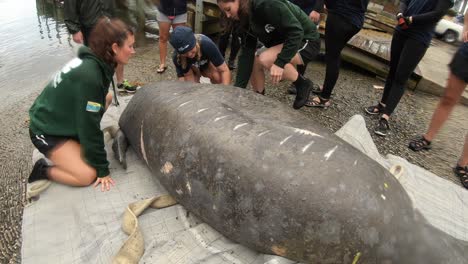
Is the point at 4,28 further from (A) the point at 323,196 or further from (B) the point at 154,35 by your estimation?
(A) the point at 323,196

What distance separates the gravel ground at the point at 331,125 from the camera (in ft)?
7.84

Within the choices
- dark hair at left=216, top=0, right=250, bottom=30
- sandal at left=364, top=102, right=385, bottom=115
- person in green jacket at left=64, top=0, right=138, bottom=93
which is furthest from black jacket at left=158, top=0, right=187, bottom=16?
sandal at left=364, top=102, right=385, bottom=115

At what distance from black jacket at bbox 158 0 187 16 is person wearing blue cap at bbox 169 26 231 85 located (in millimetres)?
1168

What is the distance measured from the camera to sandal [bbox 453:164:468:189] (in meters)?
2.90

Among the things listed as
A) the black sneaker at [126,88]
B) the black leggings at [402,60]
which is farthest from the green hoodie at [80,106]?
the black leggings at [402,60]

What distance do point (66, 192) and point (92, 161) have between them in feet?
0.90

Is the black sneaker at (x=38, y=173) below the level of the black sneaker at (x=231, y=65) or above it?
above

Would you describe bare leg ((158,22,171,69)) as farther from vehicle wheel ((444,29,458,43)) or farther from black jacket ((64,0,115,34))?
vehicle wheel ((444,29,458,43))

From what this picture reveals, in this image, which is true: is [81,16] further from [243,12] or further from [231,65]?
[231,65]

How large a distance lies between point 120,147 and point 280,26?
168 centimetres

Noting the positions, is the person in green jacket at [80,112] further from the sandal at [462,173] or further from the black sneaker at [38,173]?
the sandal at [462,173]

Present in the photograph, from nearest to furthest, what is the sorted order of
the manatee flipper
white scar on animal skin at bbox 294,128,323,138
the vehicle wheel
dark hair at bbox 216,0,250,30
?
1. white scar on animal skin at bbox 294,128,323,138
2. the manatee flipper
3. dark hair at bbox 216,0,250,30
4. the vehicle wheel

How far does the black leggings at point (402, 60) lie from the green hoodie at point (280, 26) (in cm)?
92

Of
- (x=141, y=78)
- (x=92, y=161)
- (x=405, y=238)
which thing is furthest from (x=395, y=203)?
(x=141, y=78)
